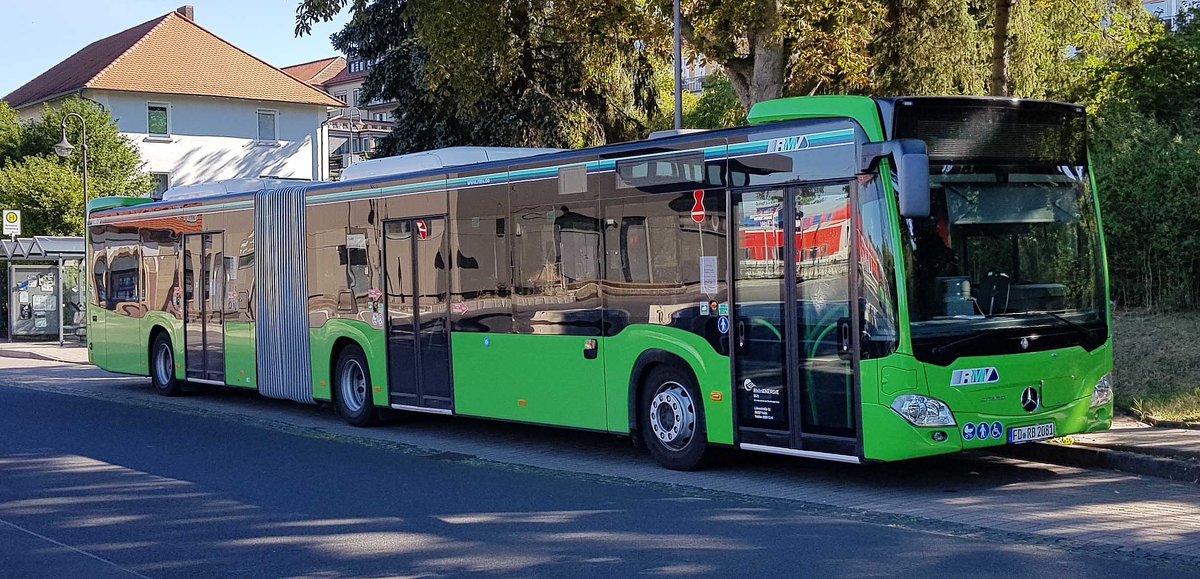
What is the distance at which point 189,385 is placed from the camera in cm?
2031

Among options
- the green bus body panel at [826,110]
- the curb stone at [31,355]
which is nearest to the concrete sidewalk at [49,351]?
the curb stone at [31,355]

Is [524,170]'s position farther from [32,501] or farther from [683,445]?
[32,501]

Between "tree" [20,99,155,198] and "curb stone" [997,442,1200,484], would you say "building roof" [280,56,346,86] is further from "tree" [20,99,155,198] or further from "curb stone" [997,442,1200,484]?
"curb stone" [997,442,1200,484]

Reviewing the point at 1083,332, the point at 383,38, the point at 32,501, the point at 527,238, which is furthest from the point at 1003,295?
the point at 383,38

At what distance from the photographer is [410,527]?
8.97 meters

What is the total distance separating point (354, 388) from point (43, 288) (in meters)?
22.7

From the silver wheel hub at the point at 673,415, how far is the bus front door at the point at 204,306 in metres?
8.86

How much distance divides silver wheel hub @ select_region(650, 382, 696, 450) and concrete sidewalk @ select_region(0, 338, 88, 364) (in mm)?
20057

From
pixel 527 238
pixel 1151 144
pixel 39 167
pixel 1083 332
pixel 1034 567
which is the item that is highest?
pixel 39 167

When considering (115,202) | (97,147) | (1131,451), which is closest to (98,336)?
(115,202)

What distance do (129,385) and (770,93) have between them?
11.9m

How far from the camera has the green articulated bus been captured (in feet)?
31.2

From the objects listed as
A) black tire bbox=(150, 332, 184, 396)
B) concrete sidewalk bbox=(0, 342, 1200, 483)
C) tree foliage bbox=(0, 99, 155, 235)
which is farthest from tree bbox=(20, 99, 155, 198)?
concrete sidewalk bbox=(0, 342, 1200, 483)

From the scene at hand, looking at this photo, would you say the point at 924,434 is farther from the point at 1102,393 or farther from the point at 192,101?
the point at 192,101
